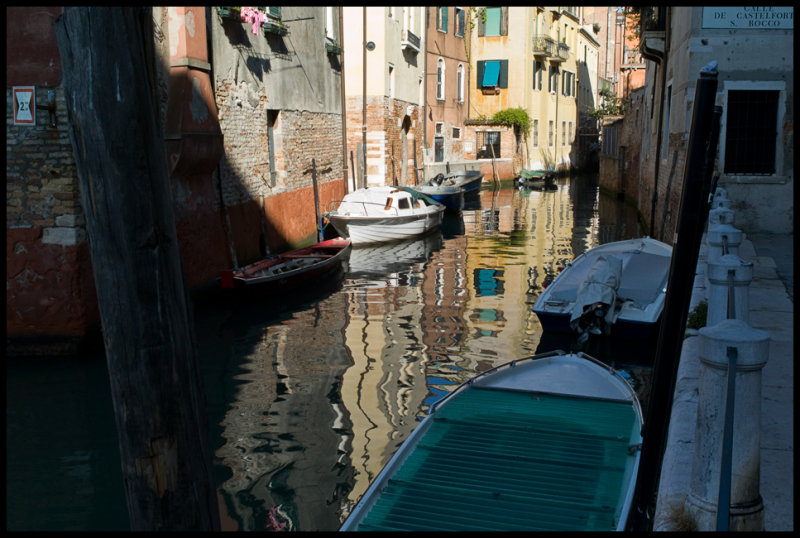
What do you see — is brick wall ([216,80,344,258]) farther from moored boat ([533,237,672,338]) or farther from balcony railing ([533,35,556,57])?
balcony railing ([533,35,556,57])

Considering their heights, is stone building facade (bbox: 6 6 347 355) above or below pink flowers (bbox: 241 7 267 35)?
below

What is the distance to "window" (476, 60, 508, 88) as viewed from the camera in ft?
121

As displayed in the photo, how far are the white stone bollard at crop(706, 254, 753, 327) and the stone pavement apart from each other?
13.5 inches

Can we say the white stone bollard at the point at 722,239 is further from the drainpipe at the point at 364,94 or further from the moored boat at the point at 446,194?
the moored boat at the point at 446,194

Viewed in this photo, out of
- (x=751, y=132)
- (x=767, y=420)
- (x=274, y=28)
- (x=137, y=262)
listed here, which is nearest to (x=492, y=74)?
(x=274, y=28)

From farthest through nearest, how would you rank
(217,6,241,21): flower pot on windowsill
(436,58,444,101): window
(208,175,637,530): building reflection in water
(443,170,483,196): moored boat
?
(436,58,444,101): window
(443,170,483,196): moored boat
(217,6,241,21): flower pot on windowsill
(208,175,637,530): building reflection in water

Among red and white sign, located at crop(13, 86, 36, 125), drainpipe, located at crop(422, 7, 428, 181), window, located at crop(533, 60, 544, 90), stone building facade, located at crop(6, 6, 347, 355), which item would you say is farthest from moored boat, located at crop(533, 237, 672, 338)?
window, located at crop(533, 60, 544, 90)

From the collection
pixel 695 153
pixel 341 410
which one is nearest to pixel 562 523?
pixel 695 153

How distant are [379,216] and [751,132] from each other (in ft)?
25.7

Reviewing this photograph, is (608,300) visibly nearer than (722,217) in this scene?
No

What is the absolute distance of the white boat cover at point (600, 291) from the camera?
8.95 m

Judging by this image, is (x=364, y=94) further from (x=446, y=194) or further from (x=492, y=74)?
(x=492, y=74)

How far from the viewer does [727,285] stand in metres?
4.46

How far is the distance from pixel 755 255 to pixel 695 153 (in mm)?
8241
